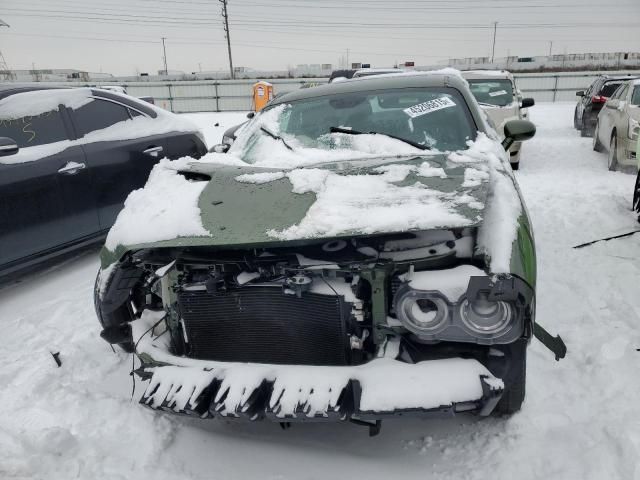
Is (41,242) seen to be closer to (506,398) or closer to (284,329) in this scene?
(284,329)

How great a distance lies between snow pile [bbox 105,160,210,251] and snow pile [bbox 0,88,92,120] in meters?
2.02

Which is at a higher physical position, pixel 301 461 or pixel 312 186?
pixel 312 186

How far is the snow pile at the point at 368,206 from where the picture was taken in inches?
77.0

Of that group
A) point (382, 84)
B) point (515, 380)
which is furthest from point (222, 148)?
point (515, 380)

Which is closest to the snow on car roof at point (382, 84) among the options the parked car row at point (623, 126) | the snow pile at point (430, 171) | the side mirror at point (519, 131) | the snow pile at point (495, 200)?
the side mirror at point (519, 131)

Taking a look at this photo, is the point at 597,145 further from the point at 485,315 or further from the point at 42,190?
the point at 42,190

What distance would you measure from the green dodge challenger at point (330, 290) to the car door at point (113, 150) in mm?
2130

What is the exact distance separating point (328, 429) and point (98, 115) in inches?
151

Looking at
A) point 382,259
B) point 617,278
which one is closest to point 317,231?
point 382,259

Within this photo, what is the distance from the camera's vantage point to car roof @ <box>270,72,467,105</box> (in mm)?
3514

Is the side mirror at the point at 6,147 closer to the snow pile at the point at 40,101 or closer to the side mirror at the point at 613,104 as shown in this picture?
the snow pile at the point at 40,101

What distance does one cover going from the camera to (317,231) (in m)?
1.96

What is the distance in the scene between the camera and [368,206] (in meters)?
2.14

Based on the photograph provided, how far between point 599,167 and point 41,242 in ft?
28.0
